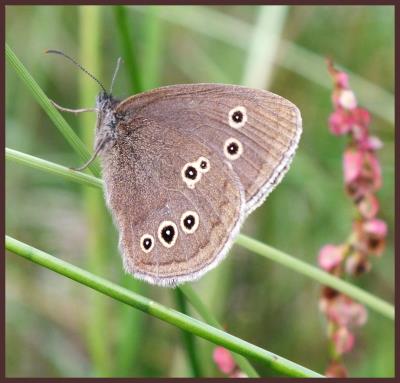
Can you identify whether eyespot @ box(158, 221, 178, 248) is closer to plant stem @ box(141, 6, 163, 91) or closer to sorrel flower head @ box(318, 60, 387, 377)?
sorrel flower head @ box(318, 60, 387, 377)

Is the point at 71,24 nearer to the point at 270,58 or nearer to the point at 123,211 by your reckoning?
the point at 270,58

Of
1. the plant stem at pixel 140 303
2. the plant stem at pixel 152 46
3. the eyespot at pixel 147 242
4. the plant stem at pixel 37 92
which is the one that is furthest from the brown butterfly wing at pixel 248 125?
the plant stem at pixel 152 46

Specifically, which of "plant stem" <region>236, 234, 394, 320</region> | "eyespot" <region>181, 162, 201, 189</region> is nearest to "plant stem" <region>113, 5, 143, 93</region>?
"eyespot" <region>181, 162, 201, 189</region>

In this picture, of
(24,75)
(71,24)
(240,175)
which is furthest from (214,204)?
(71,24)

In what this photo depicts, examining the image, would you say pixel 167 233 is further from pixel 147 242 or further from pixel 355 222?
pixel 355 222

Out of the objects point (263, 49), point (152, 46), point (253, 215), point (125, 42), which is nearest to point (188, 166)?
point (125, 42)

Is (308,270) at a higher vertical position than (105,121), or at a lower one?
lower

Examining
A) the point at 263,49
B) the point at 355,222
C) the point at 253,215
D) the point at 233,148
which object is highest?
the point at 263,49
